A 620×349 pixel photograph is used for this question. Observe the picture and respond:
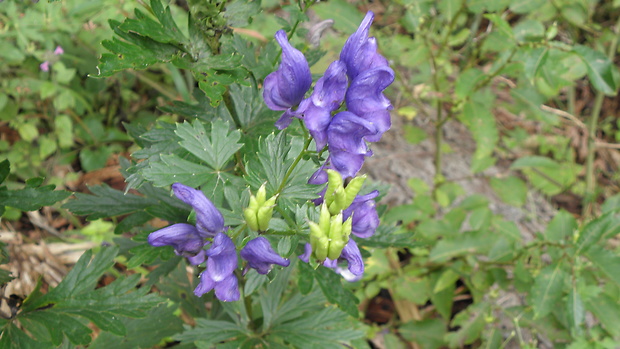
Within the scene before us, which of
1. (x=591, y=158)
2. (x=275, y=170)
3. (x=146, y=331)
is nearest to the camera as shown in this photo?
(x=275, y=170)

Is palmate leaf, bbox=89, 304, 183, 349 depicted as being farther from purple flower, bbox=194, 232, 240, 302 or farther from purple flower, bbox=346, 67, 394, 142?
purple flower, bbox=346, 67, 394, 142

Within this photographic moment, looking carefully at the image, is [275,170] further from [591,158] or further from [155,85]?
[591,158]

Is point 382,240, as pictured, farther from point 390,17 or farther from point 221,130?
point 390,17

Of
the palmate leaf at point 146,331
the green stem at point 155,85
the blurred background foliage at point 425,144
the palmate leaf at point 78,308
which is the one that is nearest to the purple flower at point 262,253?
the blurred background foliage at point 425,144

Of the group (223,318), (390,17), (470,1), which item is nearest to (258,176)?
(223,318)

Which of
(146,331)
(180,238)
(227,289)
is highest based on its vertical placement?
(180,238)

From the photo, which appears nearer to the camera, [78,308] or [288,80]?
[288,80]

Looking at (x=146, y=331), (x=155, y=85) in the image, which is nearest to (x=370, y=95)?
(x=146, y=331)

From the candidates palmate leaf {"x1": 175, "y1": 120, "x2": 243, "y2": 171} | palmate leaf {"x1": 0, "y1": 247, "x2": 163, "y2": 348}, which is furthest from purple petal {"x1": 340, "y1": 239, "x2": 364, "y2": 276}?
palmate leaf {"x1": 0, "y1": 247, "x2": 163, "y2": 348}
